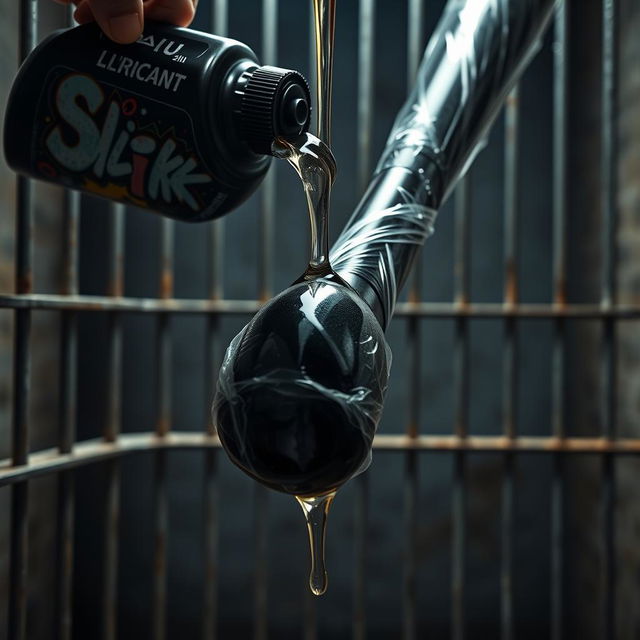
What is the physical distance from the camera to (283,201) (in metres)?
2.15

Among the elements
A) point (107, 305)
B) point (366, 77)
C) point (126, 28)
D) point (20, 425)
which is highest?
point (366, 77)

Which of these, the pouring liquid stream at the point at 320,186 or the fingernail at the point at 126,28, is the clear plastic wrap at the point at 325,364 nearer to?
the pouring liquid stream at the point at 320,186

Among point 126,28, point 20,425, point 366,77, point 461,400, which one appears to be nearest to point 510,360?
point 461,400

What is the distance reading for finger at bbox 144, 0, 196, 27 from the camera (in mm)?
462

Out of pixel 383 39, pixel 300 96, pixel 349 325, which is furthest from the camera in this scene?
pixel 383 39

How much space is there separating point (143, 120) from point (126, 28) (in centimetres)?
5

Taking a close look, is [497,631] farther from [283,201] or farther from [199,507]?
[283,201]

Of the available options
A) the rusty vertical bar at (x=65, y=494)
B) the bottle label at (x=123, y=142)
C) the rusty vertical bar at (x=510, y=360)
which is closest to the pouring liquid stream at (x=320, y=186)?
the bottle label at (x=123, y=142)

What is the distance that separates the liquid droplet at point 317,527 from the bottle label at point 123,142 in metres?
0.23

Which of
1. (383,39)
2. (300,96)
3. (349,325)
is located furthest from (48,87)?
(383,39)

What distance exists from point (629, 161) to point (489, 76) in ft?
5.09

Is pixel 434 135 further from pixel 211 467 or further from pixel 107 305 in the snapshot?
pixel 211 467

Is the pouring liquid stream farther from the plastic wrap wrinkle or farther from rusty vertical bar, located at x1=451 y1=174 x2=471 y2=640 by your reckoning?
rusty vertical bar, located at x1=451 y1=174 x2=471 y2=640

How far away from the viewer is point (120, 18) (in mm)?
416
